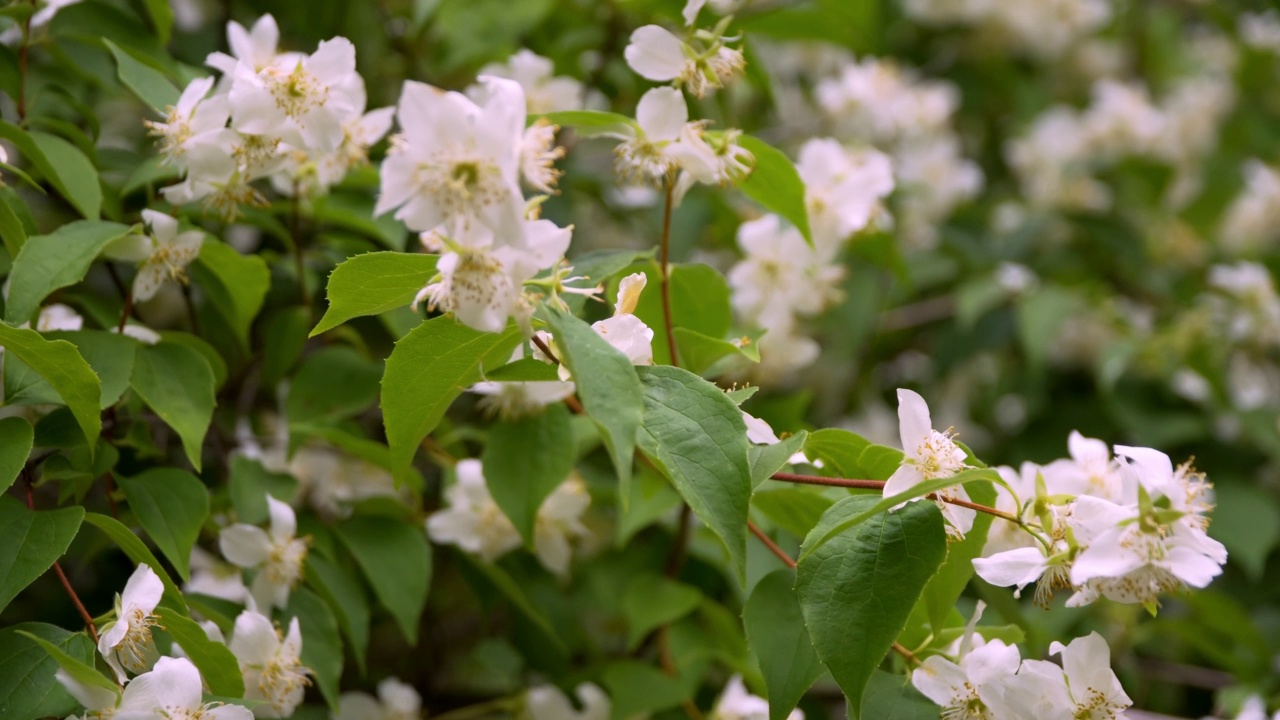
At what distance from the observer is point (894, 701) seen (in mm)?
866

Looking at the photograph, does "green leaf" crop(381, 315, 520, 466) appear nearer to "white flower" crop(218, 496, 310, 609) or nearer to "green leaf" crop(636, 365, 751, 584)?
"green leaf" crop(636, 365, 751, 584)

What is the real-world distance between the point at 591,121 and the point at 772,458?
35 cm

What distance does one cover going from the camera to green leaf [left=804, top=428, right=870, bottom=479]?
85cm

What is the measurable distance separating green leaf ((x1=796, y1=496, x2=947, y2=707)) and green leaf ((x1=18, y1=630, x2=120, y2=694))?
0.52 m

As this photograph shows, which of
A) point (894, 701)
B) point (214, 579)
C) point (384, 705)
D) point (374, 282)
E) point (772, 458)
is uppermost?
point (374, 282)

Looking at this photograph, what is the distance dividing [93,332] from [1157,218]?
207cm

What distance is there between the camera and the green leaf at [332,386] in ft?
3.74

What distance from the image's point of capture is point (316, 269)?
1303 mm

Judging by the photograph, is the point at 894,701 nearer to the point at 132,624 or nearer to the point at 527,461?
the point at 527,461

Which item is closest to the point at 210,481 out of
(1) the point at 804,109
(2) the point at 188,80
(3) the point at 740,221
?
(2) the point at 188,80

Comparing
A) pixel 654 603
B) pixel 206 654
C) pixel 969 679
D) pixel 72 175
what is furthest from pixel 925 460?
pixel 72 175

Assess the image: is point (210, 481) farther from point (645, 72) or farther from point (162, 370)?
point (645, 72)

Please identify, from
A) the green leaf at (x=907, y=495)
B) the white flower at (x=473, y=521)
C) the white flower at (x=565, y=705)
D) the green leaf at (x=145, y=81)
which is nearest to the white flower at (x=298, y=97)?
the green leaf at (x=145, y=81)

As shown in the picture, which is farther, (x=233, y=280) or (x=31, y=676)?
(x=233, y=280)
